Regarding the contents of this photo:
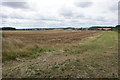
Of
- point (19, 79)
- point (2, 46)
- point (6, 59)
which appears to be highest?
point (2, 46)

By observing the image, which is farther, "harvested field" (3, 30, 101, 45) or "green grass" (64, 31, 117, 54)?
"harvested field" (3, 30, 101, 45)

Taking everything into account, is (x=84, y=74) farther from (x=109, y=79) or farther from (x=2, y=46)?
(x=2, y=46)

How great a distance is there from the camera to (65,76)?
3.76 m

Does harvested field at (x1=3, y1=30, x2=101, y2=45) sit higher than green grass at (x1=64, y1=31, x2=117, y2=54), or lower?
higher

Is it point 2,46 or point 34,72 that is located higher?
point 2,46

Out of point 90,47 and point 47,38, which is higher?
point 47,38

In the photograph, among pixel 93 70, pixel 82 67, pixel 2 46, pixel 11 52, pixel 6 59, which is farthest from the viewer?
pixel 2 46

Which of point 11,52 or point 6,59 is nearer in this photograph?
point 6,59

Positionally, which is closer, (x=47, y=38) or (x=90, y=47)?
(x=90, y=47)

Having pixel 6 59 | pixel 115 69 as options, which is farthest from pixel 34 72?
pixel 115 69

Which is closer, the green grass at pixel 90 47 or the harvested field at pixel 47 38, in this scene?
the green grass at pixel 90 47

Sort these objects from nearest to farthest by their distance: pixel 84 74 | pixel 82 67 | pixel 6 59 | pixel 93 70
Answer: pixel 84 74
pixel 93 70
pixel 82 67
pixel 6 59

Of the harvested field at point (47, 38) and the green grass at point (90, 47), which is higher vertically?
the harvested field at point (47, 38)

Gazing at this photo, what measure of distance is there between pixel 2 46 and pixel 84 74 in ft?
20.5
